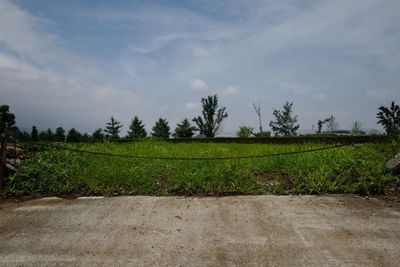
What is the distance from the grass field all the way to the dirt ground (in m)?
0.40

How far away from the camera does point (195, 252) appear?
4523 millimetres

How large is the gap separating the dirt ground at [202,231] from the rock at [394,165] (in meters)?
1.17

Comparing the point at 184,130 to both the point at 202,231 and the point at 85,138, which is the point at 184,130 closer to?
the point at 85,138

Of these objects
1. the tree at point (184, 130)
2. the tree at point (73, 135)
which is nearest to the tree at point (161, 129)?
the tree at point (184, 130)

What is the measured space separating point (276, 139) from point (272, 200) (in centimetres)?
1152

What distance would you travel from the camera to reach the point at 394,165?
7.02 metres

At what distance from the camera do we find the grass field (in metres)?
6.71

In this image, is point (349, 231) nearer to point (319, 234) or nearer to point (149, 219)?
point (319, 234)

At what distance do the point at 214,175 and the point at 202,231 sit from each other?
2208 millimetres

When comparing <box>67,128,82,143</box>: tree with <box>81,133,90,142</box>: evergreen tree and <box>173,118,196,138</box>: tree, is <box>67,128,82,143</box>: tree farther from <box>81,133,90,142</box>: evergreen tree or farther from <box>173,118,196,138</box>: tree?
<box>173,118,196,138</box>: tree

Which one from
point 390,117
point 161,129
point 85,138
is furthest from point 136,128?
point 390,117

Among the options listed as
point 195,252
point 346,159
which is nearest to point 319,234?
point 195,252

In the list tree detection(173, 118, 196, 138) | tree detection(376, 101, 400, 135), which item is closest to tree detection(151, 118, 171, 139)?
tree detection(173, 118, 196, 138)

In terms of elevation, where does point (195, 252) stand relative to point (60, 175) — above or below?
below
